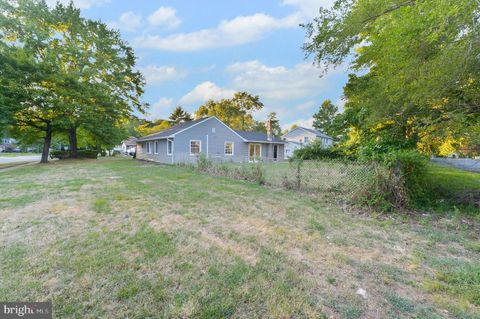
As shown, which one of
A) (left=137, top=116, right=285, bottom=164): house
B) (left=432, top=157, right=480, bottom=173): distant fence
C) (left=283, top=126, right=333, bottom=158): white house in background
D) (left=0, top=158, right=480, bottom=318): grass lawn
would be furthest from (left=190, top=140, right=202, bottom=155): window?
(left=283, top=126, right=333, bottom=158): white house in background

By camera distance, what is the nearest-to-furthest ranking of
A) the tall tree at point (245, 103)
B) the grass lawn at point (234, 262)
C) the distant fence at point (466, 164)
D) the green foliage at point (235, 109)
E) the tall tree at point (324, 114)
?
the grass lawn at point (234, 262) < the distant fence at point (466, 164) < the green foliage at point (235, 109) < the tall tree at point (245, 103) < the tall tree at point (324, 114)

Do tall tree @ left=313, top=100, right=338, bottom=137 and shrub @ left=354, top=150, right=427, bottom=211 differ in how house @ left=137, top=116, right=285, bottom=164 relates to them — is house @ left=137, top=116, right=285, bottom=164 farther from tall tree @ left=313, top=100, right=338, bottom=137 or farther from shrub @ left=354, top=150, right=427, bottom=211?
tall tree @ left=313, top=100, right=338, bottom=137

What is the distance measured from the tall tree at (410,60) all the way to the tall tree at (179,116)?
4451 cm

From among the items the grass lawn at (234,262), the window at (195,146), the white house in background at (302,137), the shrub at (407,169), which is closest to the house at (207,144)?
the window at (195,146)

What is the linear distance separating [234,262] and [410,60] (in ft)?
16.2

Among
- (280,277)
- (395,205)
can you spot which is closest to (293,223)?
(280,277)

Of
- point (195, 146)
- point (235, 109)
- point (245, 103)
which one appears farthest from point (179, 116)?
point (195, 146)

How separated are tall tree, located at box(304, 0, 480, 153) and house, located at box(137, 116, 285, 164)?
10374 mm

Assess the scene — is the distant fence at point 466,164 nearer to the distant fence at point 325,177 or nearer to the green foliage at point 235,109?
the distant fence at point 325,177

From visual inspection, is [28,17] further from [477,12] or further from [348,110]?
[477,12]

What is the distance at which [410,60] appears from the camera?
Answer: 14.0 ft

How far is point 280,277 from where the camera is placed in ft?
7.77

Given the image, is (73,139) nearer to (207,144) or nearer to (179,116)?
(207,144)

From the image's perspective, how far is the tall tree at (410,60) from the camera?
357cm
